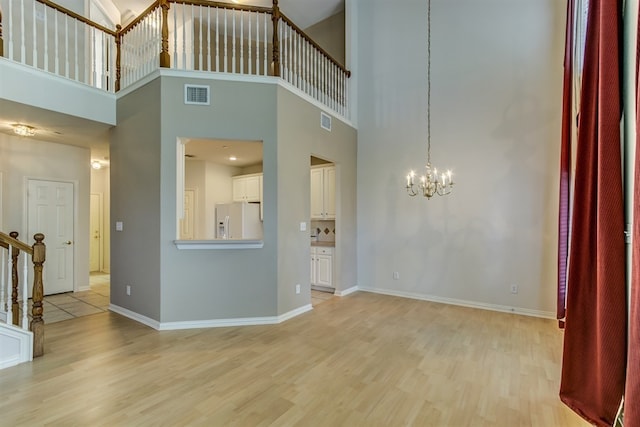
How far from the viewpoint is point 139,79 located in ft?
13.1

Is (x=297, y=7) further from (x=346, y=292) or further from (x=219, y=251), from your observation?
(x=346, y=292)

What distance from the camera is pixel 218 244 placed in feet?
12.5

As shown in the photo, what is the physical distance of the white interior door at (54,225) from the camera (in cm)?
512

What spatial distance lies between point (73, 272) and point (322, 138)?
4.97m

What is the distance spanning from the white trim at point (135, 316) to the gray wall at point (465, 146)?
3333 millimetres

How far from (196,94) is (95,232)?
5.74 metres

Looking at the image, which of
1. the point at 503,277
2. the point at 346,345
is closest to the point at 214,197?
the point at 346,345

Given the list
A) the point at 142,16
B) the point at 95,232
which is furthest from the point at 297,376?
the point at 95,232

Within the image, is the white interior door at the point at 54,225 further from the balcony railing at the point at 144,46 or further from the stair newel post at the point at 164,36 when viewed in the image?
the stair newel post at the point at 164,36

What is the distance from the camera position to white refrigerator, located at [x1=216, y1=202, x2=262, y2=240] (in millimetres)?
5742

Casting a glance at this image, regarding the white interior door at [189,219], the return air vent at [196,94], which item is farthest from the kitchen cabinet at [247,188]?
the return air vent at [196,94]

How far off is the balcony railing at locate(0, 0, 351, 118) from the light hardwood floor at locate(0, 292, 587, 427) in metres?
3.17

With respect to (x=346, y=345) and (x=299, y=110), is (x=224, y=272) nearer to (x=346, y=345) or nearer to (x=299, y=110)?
(x=346, y=345)

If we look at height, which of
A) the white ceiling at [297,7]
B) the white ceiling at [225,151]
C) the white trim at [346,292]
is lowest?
the white trim at [346,292]
